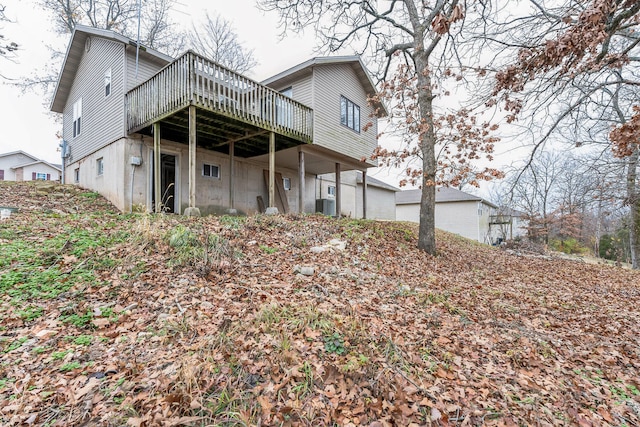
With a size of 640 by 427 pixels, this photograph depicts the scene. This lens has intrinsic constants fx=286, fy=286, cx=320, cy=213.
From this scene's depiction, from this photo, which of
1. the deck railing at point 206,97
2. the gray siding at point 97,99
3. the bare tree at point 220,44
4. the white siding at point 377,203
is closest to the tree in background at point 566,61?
the deck railing at point 206,97

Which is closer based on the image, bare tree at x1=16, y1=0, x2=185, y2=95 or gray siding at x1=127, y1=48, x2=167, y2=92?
gray siding at x1=127, y1=48, x2=167, y2=92

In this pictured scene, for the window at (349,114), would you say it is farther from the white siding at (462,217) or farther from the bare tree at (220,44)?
the white siding at (462,217)

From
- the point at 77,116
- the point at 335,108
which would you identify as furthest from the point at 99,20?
the point at 335,108

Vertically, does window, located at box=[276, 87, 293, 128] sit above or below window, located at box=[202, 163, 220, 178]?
above

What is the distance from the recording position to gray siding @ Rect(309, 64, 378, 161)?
11.7 m

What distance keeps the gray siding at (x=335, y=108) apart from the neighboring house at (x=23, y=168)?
2888 centimetres

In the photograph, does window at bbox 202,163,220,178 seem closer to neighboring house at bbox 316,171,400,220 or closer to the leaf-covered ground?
neighboring house at bbox 316,171,400,220

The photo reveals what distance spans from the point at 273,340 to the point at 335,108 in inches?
452

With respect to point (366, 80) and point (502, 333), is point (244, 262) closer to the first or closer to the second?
point (502, 333)

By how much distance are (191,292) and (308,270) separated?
1.91m

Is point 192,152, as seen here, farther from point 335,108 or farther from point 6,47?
point 335,108

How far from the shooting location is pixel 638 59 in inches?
257

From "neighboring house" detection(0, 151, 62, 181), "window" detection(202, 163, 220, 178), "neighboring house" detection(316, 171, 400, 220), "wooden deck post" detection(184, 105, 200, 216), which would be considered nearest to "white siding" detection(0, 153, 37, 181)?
"neighboring house" detection(0, 151, 62, 181)

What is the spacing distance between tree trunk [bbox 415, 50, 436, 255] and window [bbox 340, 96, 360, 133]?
16.4ft
